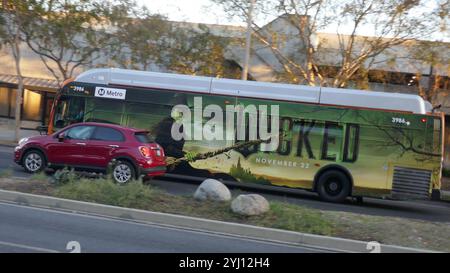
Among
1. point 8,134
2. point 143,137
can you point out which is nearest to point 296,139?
point 143,137

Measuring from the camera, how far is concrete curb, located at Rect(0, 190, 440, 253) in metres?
7.82

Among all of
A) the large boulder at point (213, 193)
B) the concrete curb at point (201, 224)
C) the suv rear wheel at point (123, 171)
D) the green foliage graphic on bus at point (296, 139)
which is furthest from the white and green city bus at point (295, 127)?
the concrete curb at point (201, 224)

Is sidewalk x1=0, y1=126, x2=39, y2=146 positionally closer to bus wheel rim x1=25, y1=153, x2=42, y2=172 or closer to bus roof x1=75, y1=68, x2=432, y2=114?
bus roof x1=75, y1=68, x2=432, y2=114

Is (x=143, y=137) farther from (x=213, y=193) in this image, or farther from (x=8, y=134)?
(x=8, y=134)

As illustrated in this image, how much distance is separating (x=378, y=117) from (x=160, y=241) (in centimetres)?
942

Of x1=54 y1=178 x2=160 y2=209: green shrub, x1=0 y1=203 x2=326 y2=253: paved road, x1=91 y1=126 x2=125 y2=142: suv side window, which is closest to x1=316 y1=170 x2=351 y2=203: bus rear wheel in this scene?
x1=91 y1=126 x2=125 y2=142: suv side window

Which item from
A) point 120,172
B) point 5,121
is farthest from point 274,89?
point 5,121

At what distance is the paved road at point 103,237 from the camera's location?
720cm

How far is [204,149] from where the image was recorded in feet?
53.7

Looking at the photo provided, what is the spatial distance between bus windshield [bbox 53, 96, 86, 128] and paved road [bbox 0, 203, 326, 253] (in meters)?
8.28

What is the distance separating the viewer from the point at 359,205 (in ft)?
51.9

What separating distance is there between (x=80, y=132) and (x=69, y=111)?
2706 millimetres

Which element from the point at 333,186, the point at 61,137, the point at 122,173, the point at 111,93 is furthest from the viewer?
the point at 111,93
